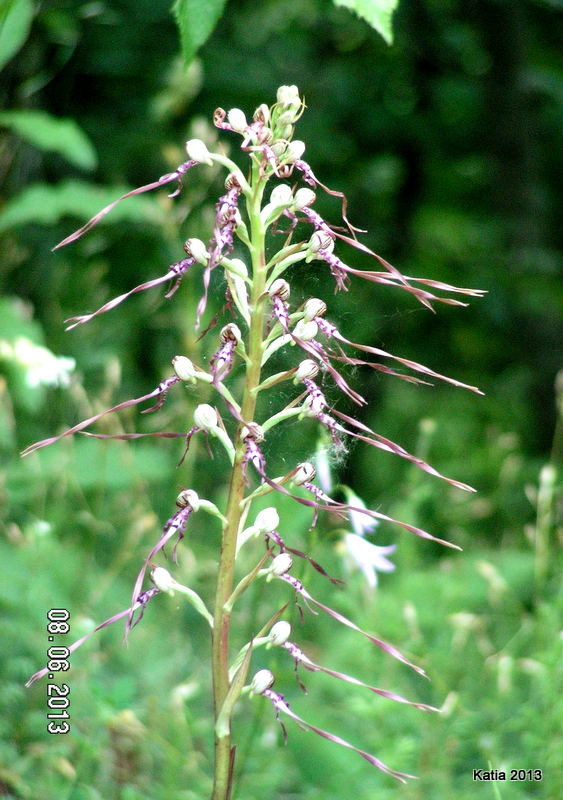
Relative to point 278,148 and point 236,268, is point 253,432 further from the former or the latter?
point 278,148

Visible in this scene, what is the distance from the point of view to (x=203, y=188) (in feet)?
7.63

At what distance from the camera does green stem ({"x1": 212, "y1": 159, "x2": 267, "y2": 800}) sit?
2.59 ft

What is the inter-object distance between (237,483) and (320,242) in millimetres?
239

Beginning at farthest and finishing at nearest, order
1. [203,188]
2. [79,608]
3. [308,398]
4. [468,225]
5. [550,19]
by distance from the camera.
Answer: [468,225] → [550,19] → [203,188] → [79,608] → [308,398]

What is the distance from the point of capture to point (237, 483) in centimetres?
79

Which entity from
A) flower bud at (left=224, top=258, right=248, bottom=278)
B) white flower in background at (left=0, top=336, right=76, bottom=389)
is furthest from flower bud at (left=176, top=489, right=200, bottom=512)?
white flower in background at (left=0, top=336, right=76, bottom=389)

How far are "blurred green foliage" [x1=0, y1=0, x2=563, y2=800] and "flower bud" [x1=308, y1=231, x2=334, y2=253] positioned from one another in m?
0.56

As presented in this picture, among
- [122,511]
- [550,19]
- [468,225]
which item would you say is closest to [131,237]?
[122,511]

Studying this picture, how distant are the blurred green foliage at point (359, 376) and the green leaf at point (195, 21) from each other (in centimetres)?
51

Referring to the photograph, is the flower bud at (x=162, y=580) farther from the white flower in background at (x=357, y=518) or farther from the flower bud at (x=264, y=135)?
the flower bud at (x=264, y=135)

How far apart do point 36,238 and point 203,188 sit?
92 centimetres

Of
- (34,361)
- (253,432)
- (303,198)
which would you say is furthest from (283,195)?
(34,361)

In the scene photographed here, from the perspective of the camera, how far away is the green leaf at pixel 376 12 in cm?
97

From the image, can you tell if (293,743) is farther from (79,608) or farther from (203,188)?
(203,188)
